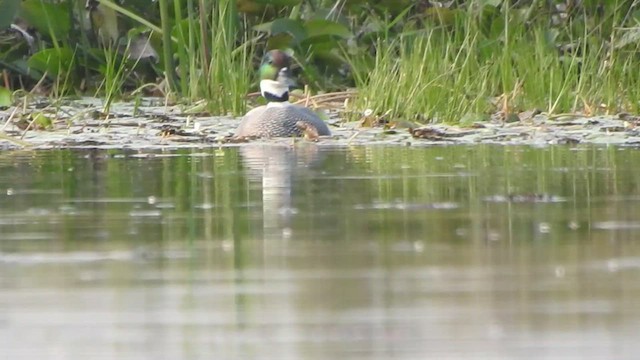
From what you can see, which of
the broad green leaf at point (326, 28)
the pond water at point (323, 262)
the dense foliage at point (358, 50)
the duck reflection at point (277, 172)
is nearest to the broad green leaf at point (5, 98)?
the dense foliage at point (358, 50)

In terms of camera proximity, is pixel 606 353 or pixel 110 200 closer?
pixel 606 353

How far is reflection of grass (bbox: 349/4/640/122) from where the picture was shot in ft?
32.3

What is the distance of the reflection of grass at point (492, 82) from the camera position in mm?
9859

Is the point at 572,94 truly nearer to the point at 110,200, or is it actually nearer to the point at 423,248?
the point at 110,200

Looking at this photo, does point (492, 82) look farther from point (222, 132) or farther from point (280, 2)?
point (280, 2)

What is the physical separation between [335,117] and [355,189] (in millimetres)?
4798

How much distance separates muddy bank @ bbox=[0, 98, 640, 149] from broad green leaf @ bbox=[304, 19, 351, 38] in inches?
76.8

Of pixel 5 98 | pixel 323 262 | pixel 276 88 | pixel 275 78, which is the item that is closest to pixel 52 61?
pixel 5 98

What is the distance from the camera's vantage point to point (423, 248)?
4.30 meters

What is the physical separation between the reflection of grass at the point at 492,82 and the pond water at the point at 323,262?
9.62 ft

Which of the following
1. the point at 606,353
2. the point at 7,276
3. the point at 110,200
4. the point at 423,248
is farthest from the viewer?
the point at 110,200

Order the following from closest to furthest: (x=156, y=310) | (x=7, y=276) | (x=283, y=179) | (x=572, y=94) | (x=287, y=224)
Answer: (x=156, y=310) → (x=7, y=276) → (x=287, y=224) → (x=283, y=179) → (x=572, y=94)

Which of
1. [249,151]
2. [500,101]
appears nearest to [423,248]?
[249,151]

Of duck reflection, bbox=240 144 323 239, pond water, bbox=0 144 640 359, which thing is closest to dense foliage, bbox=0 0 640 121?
duck reflection, bbox=240 144 323 239
